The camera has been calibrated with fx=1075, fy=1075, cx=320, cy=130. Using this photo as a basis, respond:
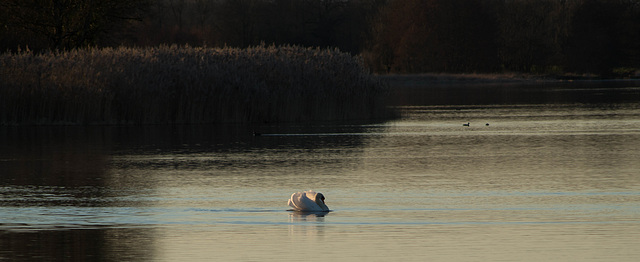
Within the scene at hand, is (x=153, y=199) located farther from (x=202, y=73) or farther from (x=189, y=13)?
(x=189, y=13)

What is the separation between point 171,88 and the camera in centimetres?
3238

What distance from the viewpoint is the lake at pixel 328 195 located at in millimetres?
10016

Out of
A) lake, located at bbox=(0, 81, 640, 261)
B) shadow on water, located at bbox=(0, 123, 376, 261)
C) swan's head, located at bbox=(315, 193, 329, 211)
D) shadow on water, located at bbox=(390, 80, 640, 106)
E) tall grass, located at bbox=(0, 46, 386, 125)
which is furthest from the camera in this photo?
shadow on water, located at bbox=(390, 80, 640, 106)

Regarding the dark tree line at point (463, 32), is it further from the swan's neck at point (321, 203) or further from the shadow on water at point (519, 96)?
the swan's neck at point (321, 203)

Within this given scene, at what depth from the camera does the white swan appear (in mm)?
12391

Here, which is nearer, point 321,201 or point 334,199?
point 321,201

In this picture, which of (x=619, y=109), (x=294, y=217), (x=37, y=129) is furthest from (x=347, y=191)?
(x=619, y=109)

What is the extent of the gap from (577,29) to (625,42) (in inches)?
194

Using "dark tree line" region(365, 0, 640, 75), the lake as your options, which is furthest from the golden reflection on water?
"dark tree line" region(365, 0, 640, 75)

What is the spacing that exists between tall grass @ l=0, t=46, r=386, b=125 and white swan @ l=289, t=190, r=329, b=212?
65.9ft

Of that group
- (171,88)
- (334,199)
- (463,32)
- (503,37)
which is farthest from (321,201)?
(503,37)

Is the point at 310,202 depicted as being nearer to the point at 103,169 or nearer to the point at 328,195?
the point at 328,195

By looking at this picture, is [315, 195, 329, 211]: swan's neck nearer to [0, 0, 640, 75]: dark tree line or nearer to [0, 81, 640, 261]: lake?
[0, 81, 640, 261]: lake

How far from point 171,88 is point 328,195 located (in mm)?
18787
